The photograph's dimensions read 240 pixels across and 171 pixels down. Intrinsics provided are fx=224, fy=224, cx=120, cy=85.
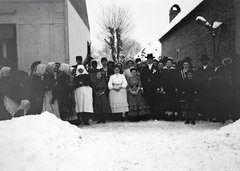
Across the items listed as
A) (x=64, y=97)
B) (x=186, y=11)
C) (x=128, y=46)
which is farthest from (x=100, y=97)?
(x=128, y=46)

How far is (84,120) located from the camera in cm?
692

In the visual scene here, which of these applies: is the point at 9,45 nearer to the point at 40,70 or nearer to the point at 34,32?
the point at 34,32

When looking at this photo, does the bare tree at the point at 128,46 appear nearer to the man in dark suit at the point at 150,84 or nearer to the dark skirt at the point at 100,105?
the man in dark suit at the point at 150,84

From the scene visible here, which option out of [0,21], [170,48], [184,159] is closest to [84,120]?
[184,159]

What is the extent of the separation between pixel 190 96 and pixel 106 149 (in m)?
3.63

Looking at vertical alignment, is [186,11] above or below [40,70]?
above

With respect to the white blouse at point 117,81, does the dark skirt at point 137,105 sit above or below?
below

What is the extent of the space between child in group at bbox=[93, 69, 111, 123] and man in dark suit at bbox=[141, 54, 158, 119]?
1.36 m

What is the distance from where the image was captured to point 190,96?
677 centimetres

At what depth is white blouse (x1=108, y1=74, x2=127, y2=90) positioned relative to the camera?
715 centimetres

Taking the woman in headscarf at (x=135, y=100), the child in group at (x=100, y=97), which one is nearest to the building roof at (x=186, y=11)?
the woman in headscarf at (x=135, y=100)

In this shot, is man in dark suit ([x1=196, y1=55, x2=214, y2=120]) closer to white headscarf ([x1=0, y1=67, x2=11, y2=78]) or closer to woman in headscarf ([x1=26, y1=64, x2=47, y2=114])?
woman in headscarf ([x1=26, y1=64, x2=47, y2=114])

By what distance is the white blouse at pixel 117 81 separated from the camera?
7152 millimetres

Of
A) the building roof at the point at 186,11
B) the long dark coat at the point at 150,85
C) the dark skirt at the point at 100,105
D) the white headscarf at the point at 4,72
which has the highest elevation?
the building roof at the point at 186,11
